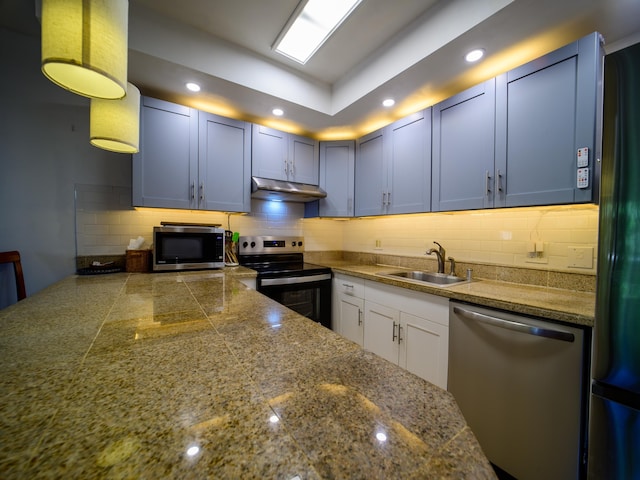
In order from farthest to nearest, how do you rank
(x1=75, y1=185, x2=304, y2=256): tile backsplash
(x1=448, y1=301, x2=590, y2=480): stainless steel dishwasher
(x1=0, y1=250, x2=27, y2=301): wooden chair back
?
(x1=75, y1=185, x2=304, y2=256): tile backsplash, (x1=0, y1=250, x2=27, y2=301): wooden chair back, (x1=448, y1=301, x2=590, y2=480): stainless steel dishwasher

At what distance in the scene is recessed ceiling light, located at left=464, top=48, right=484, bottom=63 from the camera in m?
1.47

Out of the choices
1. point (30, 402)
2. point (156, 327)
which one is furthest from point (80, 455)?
point (156, 327)

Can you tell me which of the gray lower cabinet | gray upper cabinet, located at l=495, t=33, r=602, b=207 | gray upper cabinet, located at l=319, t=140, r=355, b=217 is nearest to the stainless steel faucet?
gray upper cabinet, located at l=495, t=33, r=602, b=207

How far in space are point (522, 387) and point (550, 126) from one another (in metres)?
1.35

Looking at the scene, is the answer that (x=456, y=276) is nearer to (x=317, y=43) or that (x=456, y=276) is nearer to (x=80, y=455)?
(x=317, y=43)

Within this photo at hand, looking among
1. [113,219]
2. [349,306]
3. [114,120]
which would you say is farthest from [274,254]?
[114,120]

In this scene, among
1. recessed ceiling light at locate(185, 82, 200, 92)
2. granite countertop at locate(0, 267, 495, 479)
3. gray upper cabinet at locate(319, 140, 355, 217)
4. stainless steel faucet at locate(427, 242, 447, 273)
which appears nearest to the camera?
granite countertop at locate(0, 267, 495, 479)

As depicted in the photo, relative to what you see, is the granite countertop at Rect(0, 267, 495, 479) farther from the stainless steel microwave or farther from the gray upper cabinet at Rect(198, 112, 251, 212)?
the gray upper cabinet at Rect(198, 112, 251, 212)

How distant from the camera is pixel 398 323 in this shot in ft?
5.99

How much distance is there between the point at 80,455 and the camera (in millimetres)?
352

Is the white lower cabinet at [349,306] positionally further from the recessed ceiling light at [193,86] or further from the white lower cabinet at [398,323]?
the recessed ceiling light at [193,86]

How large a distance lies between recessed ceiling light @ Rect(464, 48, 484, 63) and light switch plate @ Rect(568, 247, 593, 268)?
4.13ft

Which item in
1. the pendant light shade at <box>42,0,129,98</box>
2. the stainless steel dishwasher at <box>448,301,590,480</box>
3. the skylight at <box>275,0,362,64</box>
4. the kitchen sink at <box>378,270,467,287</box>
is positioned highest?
the skylight at <box>275,0,362,64</box>

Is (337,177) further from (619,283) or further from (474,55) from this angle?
(619,283)
